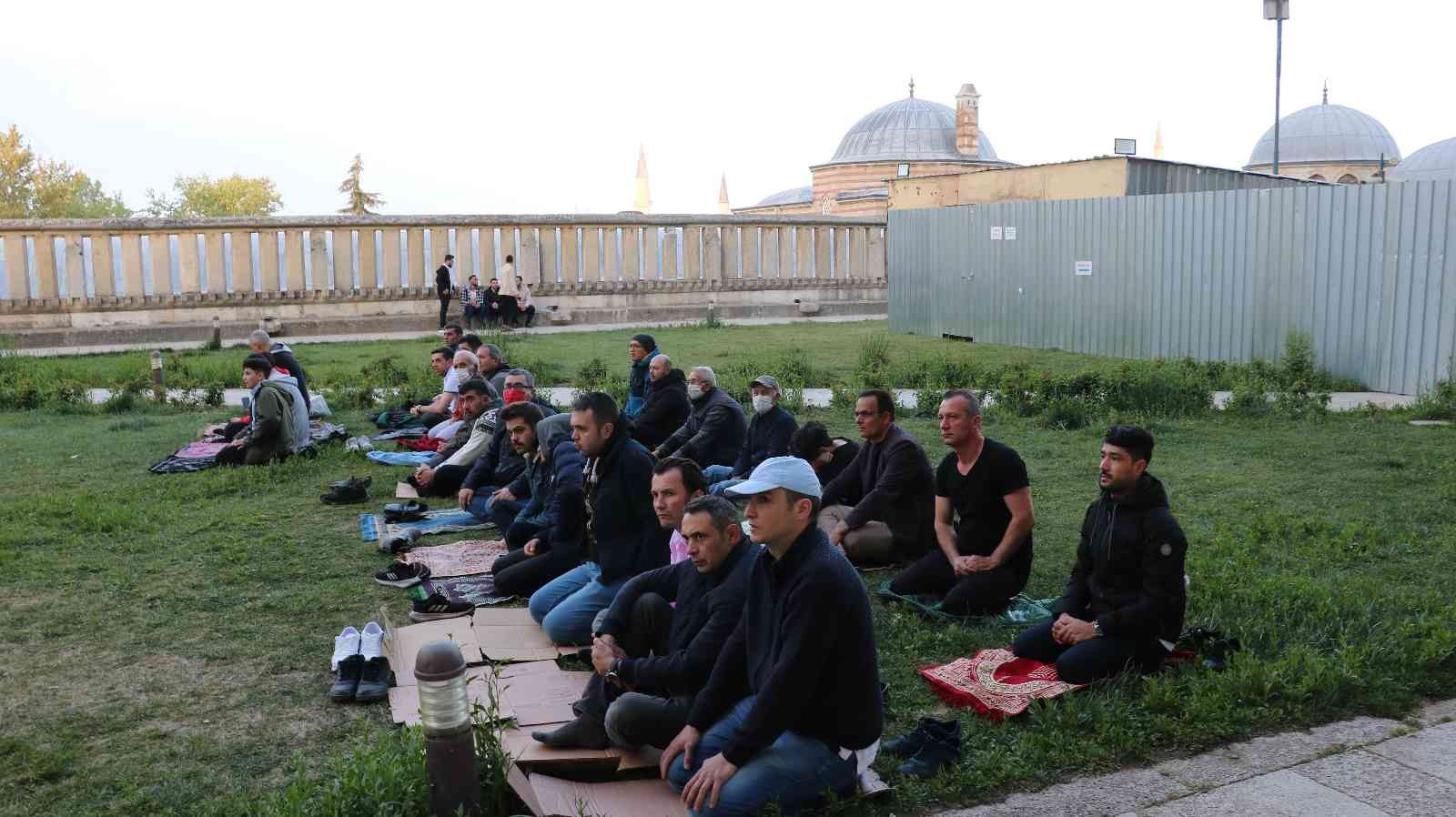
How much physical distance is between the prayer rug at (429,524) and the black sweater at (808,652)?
206 inches

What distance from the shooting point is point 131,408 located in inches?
642

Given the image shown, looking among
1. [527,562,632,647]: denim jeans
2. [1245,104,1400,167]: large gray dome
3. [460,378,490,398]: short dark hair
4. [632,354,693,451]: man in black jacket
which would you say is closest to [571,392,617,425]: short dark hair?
[527,562,632,647]: denim jeans

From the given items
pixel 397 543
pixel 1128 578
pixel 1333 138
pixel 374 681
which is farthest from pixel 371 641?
pixel 1333 138

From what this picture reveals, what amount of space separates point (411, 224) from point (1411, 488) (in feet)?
78.2

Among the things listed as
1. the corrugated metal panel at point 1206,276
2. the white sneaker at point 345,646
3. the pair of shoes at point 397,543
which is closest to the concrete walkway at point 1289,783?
the white sneaker at point 345,646

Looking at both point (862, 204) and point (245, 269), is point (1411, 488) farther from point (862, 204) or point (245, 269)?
point (862, 204)

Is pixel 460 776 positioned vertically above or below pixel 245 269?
below

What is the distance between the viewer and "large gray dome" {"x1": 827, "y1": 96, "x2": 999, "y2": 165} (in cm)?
8050

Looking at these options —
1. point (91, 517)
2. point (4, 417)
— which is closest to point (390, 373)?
point (4, 417)

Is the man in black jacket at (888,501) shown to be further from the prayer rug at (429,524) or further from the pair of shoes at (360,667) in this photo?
the prayer rug at (429,524)

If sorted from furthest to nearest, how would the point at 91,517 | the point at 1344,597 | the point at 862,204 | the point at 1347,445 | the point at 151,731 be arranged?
the point at 862,204 < the point at 1347,445 < the point at 91,517 < the point at 1344,597 < the point at 151,731

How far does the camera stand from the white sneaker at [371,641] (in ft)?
20.1

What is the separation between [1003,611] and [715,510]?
2.58 m

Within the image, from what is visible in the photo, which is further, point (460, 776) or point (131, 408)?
point (131, 408)
